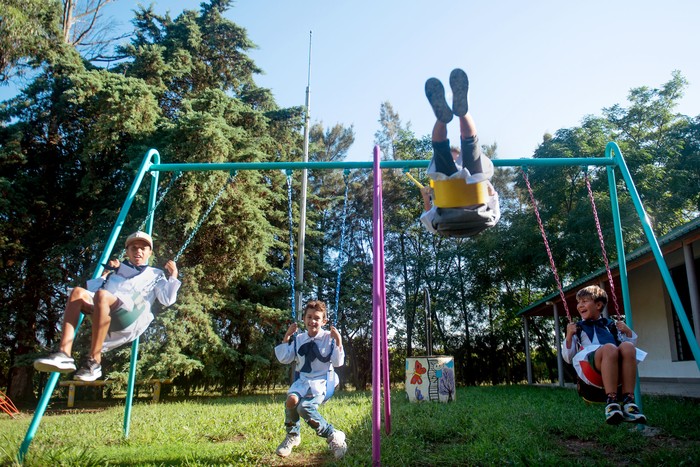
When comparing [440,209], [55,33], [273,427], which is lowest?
[273,427]

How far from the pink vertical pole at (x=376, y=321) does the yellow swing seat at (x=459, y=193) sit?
0.55m

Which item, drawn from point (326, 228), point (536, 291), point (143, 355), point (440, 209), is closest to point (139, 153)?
point (143, 355)

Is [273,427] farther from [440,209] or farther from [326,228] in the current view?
[326,228]

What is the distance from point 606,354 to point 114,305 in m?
3.67

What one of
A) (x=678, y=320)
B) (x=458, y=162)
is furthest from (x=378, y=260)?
(x=678, y=320)

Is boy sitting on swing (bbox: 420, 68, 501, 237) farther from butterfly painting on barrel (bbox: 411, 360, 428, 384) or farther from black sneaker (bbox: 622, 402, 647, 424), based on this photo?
butterfly painting on barrel (bbox: 411, 360, 428, 384)

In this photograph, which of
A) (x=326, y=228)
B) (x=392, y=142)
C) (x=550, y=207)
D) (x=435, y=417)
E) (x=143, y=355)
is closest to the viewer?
(x=435, y=417)

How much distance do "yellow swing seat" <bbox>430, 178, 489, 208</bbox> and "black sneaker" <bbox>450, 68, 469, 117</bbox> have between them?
546 mm

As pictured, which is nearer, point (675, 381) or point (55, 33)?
point (675, 381)

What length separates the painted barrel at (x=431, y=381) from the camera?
9.10 metres

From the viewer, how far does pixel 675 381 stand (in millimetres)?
11086

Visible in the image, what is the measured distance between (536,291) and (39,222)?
16.7 m

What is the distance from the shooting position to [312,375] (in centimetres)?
419

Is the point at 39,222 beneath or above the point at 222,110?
beneath
